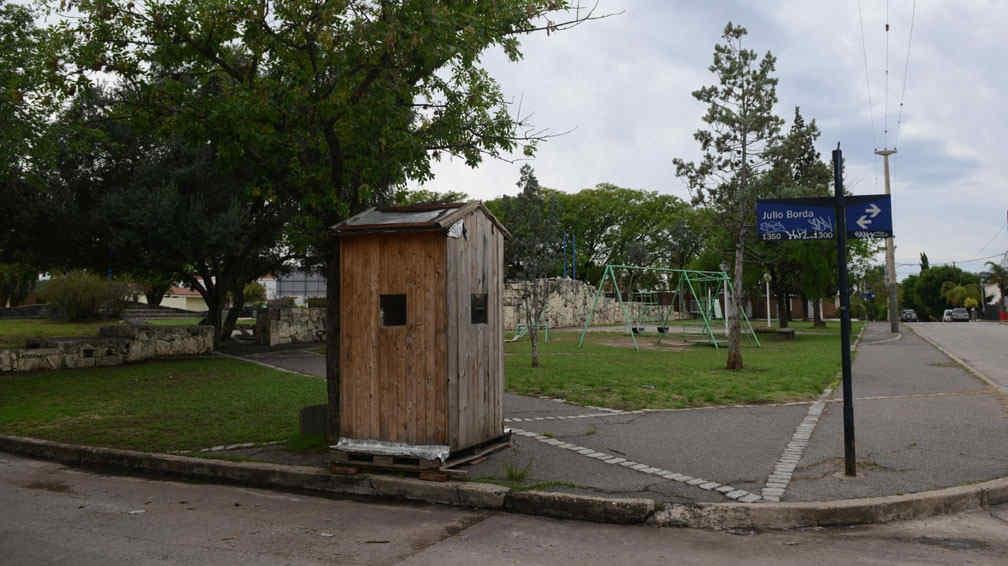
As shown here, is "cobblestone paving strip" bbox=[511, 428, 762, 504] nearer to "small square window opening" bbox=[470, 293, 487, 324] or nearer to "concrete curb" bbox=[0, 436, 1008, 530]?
"concrete curb" bbox=[0, 436, 1008, 530]

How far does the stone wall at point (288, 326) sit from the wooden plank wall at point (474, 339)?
1882 cm

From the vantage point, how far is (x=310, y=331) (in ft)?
89.4

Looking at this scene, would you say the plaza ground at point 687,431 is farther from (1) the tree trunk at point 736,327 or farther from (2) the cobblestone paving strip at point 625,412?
(1) the tree trunk at point 736,327

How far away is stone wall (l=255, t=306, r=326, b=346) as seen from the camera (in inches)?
997

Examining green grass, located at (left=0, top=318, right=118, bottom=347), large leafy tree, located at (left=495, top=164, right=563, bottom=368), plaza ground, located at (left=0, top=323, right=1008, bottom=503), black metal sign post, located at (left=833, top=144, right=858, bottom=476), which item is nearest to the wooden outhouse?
plaza ground, located at (left=0, top=323, right=1008, bottom=503)

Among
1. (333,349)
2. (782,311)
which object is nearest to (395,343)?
(333,349)

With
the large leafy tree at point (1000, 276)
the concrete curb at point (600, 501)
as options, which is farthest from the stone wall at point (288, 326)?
the large leafy tree at point (1000, 276)

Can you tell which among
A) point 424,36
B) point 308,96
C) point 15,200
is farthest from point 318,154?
point 15,200

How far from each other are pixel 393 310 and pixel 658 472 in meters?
2.96

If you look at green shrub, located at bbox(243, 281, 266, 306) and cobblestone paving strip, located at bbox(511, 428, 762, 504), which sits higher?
green shrub, located at bbox(243, 281, 266, 306)

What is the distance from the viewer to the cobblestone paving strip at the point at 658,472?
5984mm

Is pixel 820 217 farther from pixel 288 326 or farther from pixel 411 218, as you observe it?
pixel 288 326

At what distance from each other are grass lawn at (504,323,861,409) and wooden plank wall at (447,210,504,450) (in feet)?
12.6

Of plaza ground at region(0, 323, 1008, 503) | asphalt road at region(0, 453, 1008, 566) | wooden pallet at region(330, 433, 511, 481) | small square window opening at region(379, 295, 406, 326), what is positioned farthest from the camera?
small square window opening at region(379, 295, 406, 326)
